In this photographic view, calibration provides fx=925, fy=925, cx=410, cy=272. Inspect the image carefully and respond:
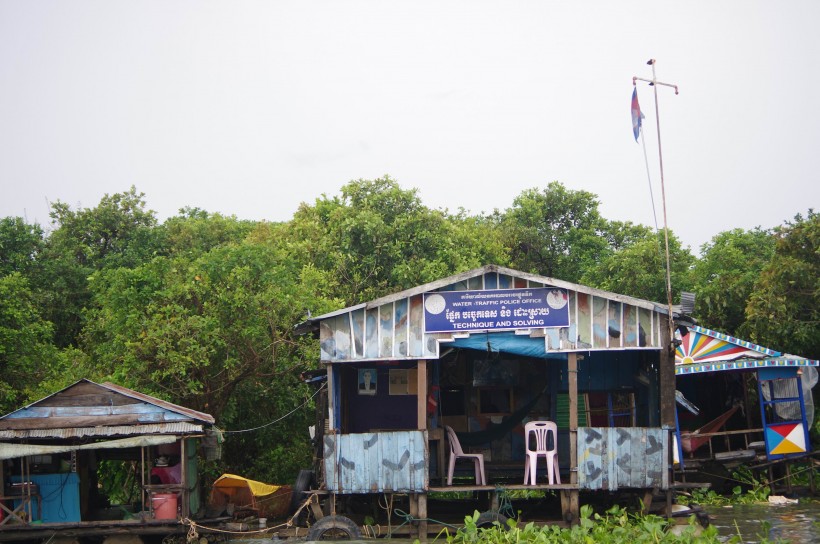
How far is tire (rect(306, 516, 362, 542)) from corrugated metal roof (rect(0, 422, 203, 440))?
2.45m

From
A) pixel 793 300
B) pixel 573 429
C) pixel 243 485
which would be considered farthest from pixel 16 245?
pixel 793 300

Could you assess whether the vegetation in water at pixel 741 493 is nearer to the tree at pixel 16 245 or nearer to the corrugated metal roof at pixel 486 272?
the corrugated metal roof at pixel 486 272

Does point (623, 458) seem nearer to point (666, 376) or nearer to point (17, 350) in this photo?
point (666, 376)

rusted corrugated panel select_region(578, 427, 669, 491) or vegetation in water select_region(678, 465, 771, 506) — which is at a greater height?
rusted corrugated panel select_region(578, 427, 669, 491)

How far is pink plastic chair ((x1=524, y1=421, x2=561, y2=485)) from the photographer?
48.6 ft

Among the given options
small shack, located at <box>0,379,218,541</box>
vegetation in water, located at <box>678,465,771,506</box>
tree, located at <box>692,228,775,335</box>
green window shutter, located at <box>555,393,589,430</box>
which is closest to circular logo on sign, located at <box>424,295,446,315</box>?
green window shutter, located at <box>555,393,589,430</box>

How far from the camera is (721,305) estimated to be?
23.4 metres

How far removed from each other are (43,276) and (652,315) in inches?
776

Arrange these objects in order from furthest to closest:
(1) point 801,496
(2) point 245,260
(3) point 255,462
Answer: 1. (3) point 255,462
2. (2) point 245,260
3. (1) point 801,496

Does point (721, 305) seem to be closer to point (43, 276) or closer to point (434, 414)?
point (434, 414)

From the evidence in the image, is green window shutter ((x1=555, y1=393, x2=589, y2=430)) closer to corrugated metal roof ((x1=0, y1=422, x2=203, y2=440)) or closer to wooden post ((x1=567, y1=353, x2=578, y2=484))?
wooden post ((x1=567, y1=353, x2=578, y2=484))

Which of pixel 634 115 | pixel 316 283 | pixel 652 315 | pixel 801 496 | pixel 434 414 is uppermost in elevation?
pixel 634 115

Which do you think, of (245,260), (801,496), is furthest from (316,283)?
(801,496)

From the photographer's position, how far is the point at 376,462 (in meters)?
14.7
